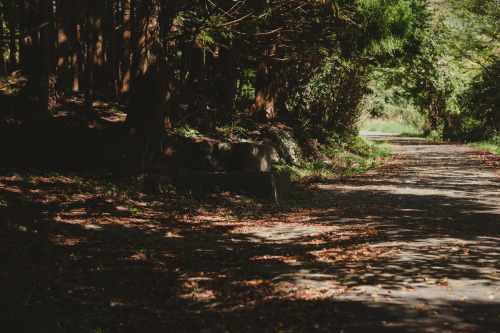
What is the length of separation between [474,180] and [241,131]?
7860 mm

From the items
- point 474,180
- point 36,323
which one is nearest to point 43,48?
point 36,323

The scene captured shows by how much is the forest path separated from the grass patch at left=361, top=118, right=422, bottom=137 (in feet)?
111

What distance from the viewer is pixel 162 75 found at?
11.5m

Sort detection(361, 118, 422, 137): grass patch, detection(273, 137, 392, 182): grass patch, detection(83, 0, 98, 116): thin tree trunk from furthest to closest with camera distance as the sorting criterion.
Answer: detection(361, 118, 422, 137): grass patch
detection(273, 137, 392, 182): grass patch
detection(83, 0, 98, 116): thin tree trunk

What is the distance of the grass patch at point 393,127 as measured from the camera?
4483 centimetres

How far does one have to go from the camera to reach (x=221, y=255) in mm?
6426

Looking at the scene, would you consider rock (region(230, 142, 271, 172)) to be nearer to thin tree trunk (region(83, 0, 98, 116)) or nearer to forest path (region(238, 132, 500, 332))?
forest path (region(238, 132, 500, 332))

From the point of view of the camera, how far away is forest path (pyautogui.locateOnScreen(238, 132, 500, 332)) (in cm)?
418

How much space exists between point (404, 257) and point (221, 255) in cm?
252

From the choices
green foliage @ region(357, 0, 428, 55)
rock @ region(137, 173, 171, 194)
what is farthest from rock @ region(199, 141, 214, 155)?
green foliage @ region(357, 0, 428, 55)

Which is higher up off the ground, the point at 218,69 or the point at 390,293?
the point at 218,69

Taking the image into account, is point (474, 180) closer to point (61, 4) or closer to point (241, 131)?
point (241, 131)

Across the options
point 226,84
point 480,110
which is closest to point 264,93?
point 226,84

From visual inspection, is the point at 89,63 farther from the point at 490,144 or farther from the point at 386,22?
the point at 490,144
